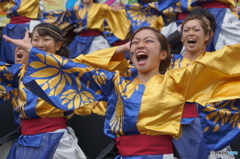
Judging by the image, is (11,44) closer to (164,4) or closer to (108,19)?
(108,19)

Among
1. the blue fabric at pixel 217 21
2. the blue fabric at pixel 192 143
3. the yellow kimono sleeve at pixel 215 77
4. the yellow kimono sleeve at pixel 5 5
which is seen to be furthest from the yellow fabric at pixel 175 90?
the yellow kimono sleeve at pixel 5 5

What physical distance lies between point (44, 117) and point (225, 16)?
184 centimetres

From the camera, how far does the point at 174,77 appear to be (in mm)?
1972

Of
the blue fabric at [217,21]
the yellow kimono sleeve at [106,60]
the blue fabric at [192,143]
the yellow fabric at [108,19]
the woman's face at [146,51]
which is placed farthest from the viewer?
the yellow fabric at [108,19]

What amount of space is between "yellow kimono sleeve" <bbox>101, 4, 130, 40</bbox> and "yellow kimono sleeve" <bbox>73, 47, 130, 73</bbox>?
184 cm

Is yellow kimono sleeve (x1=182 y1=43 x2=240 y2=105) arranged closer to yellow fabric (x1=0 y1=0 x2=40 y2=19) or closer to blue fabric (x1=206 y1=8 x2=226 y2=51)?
blue fabric (x1=206 y1=8 x2=226 y2=51)

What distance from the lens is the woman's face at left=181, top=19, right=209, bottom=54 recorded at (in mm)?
2613

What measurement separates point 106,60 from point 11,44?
2.19 metres

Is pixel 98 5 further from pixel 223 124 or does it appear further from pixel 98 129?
pixel 223 124

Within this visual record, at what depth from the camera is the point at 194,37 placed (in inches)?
103

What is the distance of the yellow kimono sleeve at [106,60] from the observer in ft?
7.55

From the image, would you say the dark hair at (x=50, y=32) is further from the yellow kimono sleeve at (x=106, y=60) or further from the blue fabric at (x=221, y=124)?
the blue fabric at (x=221, y=124)

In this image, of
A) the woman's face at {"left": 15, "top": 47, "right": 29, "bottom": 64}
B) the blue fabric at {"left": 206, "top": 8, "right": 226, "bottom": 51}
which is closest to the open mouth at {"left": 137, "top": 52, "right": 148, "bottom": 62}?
the woman's face at {"left": 15, "top": 47, "right": 29, "bottom": 64}

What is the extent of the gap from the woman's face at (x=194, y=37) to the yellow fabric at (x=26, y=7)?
229 centimetres
